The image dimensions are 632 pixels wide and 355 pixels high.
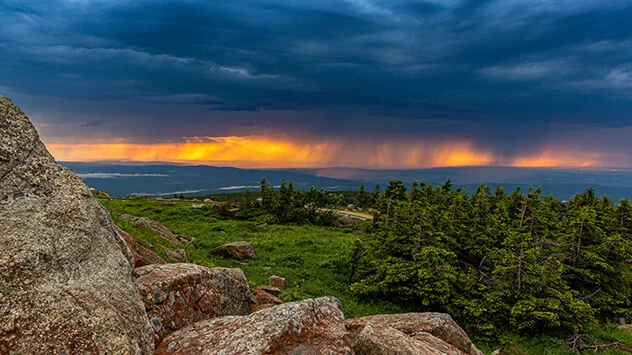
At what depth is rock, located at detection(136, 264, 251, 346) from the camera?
9.26 meters

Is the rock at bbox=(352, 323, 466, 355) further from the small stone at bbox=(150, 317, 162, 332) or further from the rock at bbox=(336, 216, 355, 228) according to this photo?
the rock at bbox=(336, 216, 355, 228)

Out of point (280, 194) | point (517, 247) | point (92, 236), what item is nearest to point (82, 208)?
point (92, 236)

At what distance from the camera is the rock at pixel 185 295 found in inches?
364

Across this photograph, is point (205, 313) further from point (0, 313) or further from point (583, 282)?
point (583, 282)

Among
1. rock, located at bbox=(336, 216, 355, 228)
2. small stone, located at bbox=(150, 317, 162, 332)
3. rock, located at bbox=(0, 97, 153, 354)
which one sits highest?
rock, located at bbox=(0, 97, 153, 354)

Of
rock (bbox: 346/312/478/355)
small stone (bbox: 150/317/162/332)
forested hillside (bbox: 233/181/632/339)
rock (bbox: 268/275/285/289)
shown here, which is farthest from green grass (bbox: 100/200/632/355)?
small stone (bbox: 150/317/162/332)

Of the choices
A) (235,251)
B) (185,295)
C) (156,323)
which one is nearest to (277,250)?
(235,251)

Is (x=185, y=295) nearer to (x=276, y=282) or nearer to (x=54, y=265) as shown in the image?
(x=54, y=265)

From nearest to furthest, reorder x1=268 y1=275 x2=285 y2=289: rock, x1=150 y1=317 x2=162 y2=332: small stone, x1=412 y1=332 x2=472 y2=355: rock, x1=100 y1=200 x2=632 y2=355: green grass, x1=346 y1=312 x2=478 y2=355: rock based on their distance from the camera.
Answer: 1. x1=150 y1=317 x2=162 y2=332: small stone
2. x1=412 y1=332 x2=472 y2=355: rock
3. x1=346 y1=312 x2=478 y2=355: rock
4. x1=100 y1=200 x2=632 y2=355: green grass
5. x1=268 y1=275 x2=285 y2=289: rock

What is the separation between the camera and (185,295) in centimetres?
1007

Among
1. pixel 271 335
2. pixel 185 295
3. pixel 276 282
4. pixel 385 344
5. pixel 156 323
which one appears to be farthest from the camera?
pixel 276 282

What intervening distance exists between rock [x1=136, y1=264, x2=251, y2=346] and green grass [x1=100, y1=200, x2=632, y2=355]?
10.3m

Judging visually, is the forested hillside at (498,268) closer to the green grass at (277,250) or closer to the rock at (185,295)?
the green grass at (277,250)

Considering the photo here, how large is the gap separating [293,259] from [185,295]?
27480 millimetres
